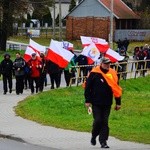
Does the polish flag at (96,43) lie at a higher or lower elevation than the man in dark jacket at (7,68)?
higher

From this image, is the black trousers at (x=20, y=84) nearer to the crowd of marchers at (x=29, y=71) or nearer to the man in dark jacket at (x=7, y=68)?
the crowd of marchers at (x=29, y=71)

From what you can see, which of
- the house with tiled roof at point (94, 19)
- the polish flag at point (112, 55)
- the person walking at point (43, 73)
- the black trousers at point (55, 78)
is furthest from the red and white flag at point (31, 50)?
the house with tiled roof at point (94, 19)

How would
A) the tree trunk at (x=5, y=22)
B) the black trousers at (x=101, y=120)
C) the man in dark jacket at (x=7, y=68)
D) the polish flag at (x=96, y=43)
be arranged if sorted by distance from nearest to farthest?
the black trousers at (x=101, y=120)
the man in dark jacket at (x=7, y=68)
the polish flag at (x=96, y=43)
the tree trunk at (x=5, y=22)

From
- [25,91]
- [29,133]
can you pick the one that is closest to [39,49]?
[25,91]

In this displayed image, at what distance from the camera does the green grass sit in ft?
53.5

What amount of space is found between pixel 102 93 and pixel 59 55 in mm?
14491

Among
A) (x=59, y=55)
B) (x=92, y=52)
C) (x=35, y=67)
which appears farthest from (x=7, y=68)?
(x=92, y=52)

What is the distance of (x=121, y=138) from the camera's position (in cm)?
1480

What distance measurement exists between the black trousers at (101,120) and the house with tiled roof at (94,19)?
2638 inches

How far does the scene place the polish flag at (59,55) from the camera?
27.4 m

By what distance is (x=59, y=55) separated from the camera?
90.2 ft

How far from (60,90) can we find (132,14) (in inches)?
2327

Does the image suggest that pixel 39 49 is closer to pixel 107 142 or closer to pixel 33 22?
pixel 107 142

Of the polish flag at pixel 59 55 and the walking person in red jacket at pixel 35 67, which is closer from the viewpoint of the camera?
the walking person in red jacket at pixel 35 67
